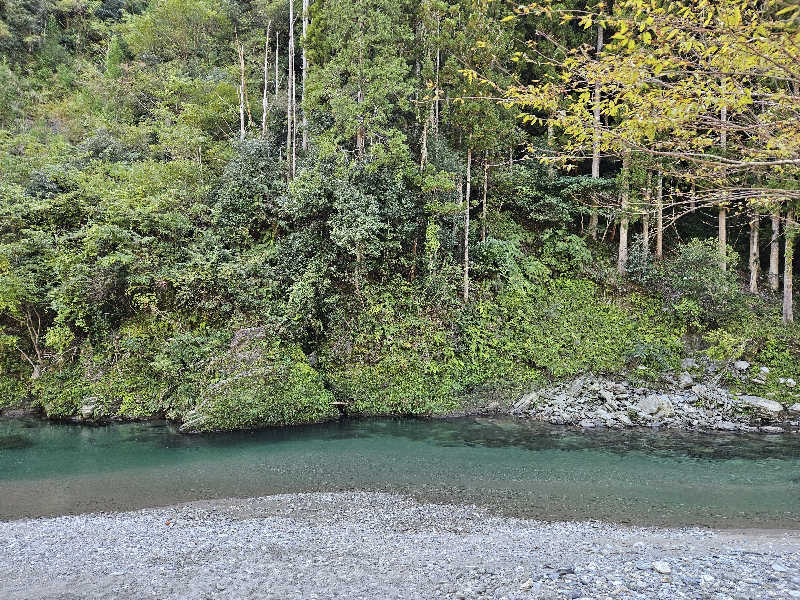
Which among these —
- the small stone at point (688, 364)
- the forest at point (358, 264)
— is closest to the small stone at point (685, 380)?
the small stone at point (688, 364)

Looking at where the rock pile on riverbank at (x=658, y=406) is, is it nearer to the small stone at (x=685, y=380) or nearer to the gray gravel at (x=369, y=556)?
the small stone at (x=685, y=380)

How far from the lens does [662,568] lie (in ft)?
16.3

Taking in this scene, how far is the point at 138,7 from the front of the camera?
1241 inches

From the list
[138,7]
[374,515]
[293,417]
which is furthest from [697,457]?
[138,7]

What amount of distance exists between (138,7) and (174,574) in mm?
39068

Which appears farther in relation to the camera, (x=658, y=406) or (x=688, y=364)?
(x=688, y=364)

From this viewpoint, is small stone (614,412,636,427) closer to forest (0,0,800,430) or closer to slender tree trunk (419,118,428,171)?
forest (0,0,800,430)

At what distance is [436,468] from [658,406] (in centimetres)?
745

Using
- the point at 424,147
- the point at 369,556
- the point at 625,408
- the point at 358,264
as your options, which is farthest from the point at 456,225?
the point at 369,556

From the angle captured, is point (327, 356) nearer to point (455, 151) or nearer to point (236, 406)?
point (236, 406)

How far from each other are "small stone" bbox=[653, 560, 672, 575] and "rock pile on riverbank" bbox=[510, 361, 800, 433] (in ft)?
26.2

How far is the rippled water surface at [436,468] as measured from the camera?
27.2 feet

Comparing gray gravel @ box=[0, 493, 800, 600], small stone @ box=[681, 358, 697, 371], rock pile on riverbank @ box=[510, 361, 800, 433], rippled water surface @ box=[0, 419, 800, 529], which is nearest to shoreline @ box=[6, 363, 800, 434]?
rock pile on riverbank @ box=[510, 361, 800, 433]

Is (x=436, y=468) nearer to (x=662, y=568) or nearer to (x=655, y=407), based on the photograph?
(x=662, y=568)
